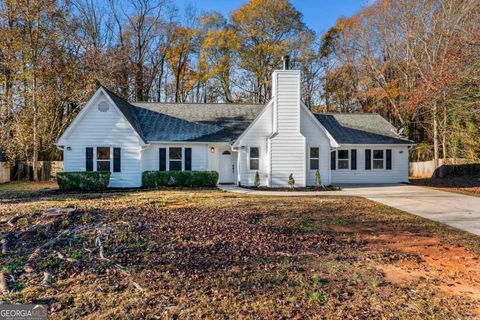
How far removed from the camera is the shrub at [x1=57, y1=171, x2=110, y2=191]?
15102 millimetres

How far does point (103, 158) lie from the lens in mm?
16516

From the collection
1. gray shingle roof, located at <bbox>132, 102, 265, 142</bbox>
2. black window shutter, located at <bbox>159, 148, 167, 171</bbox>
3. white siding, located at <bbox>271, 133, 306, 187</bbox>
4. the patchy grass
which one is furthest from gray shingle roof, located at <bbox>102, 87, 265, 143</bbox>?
the patchy grass

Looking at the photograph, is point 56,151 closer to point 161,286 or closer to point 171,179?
point 171,179

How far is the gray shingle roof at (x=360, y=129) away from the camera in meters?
20.0

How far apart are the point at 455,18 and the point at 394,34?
6.66 metres

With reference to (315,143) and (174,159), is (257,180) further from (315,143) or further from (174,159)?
(174,159)

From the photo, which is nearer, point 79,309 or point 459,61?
point 79,309

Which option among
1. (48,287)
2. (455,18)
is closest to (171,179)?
(48,287)

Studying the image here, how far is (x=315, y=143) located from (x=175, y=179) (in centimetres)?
772

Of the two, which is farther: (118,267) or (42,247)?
(42,247)

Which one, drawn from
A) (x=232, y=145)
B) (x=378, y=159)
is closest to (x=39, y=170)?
(x=232, y=145)

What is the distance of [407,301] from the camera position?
3.84 meters

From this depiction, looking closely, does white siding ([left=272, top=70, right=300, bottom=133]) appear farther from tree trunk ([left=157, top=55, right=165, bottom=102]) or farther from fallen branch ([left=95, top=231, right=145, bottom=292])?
tree trunk ([left=157, top=55, right=165, bottom=102])

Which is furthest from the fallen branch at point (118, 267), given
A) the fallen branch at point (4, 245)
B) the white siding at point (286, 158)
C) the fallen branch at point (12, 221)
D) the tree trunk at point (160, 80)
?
the tree trunk at point (160, 80)
